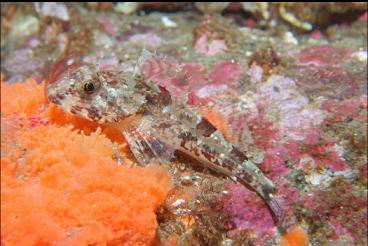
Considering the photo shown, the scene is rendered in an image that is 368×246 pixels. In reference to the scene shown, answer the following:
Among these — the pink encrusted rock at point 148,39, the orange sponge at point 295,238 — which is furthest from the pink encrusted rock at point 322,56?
the orange sponge at point 295,238

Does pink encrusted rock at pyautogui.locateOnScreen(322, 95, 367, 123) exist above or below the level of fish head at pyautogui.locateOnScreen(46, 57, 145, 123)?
below

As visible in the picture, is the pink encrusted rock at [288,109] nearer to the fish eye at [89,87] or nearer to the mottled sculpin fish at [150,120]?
the mottled sculpin fish at [150,120]

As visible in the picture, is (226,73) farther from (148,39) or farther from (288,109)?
(148,39)

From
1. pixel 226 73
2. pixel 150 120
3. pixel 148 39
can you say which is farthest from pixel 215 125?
pixel 148 39

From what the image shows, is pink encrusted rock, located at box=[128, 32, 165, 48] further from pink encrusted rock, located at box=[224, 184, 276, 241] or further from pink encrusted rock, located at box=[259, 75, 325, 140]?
pink encrusted rock, located at box=[224, 184, 276, 241]

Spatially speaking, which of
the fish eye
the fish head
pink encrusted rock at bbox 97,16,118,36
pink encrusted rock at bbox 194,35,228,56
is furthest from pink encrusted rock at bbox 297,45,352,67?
pink encrusted rock at bbox 97,16,118,36

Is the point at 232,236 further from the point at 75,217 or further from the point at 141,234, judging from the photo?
the point at 75,217
